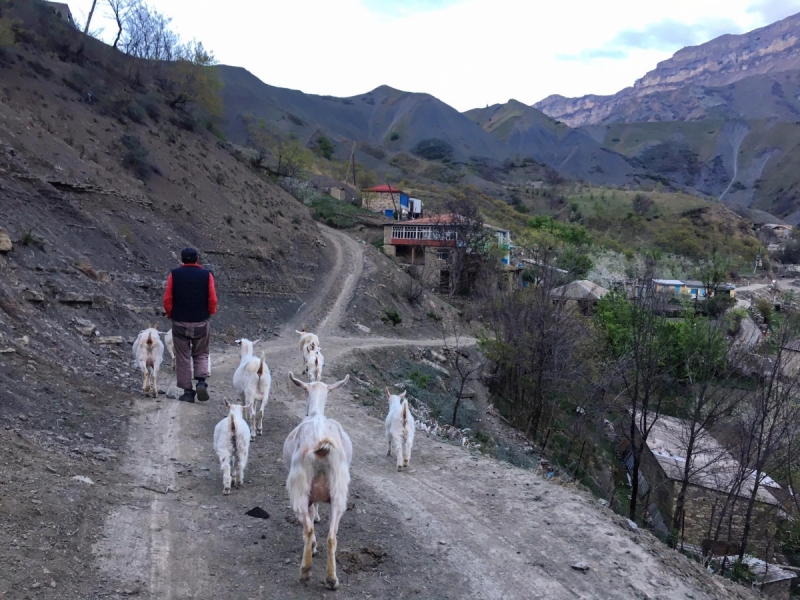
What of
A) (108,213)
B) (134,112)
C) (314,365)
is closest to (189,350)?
(314,365)

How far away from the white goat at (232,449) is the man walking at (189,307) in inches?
111

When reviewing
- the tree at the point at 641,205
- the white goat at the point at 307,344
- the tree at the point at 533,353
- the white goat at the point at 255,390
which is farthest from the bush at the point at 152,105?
the tree at the point at 641,205

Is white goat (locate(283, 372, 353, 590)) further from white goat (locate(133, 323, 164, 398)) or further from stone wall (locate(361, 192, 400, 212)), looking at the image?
stone wall (locate(361, 192, 400, 212))

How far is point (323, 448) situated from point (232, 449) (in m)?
2.30

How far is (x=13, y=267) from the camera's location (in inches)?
536

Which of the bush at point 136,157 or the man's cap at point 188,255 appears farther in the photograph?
the bush at point 136,157

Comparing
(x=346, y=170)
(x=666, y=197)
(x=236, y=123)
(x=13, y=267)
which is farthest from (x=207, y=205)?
(x=666, y=197)

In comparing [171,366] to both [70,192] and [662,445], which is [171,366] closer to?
[70,192]

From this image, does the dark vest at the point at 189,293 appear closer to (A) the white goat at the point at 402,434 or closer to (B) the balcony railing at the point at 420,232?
(A) the white goat at the point at 402,434

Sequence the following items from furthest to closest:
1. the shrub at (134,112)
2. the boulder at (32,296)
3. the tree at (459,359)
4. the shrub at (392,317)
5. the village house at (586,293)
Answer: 1. the village house at (586,293)
2. the shrub at (134,112)
3. the shrub at (392,317)
4. the tree at (459,359)
5. the boulder at (32,296)

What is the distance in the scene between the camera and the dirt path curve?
4.81m

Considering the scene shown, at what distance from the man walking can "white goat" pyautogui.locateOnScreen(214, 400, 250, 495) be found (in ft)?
9.27

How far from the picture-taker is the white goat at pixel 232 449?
6.52m

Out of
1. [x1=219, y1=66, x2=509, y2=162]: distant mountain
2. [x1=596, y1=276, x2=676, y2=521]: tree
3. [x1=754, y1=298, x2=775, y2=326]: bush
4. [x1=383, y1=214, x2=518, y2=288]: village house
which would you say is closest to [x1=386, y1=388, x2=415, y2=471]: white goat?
[x1=596, y1=276, x2=676, y2=521]: tree
